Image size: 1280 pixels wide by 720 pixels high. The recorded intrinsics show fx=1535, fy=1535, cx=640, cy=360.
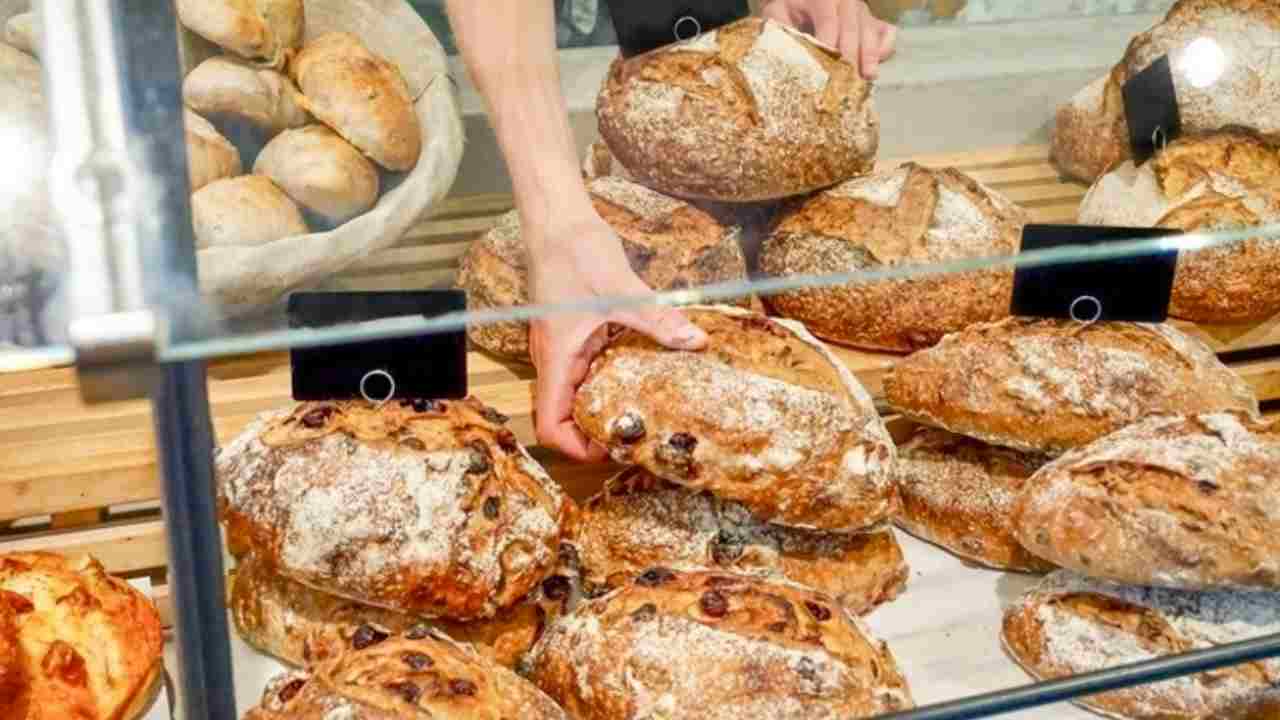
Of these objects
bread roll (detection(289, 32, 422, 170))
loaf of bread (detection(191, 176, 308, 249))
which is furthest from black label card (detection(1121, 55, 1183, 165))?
loaf of bread (detection(191, 176, 308, 249))

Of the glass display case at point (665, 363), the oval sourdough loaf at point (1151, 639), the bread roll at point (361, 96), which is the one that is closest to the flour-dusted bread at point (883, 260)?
the glass display case at point (665, 363)

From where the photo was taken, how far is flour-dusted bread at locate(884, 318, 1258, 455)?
1.63m

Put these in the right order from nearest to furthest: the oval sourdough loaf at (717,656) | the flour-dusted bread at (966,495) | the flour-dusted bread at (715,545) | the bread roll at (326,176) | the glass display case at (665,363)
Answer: the glass display case at (665,363) < the bread roll at (326,176) < the oval sourdough loaf at (717,656) < the flour-dusted bread at (715,545) < the flour-dusted bread at (966,495)

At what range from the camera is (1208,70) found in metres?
1.93

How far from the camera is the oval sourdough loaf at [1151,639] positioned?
139 cm

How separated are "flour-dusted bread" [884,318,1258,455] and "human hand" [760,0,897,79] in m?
0.33

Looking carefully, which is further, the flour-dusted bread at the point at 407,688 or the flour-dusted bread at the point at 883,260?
the flour-dusted bread at the point at 883,260

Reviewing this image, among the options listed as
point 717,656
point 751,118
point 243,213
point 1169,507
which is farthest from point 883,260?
point 243,213

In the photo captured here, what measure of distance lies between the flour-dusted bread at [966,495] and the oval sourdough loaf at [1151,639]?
17cm

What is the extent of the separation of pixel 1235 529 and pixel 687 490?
52 centimetres

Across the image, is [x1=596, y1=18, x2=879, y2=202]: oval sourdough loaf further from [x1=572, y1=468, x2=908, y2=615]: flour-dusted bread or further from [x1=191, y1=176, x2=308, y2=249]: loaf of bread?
[x1=191, y1=176, x2=308, y2=249]: loaf of bread

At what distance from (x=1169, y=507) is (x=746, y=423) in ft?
1.29

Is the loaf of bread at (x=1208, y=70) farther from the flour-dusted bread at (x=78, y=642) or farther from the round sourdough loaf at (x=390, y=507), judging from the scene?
the flour-dusted bread at (x=78, y=642)

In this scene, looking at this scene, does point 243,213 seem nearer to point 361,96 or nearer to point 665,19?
point 361,96
